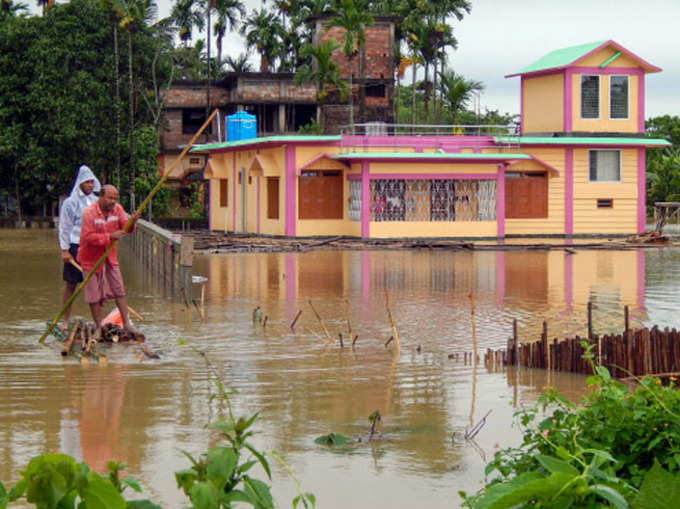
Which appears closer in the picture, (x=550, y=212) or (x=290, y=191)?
(x=290, y=191)

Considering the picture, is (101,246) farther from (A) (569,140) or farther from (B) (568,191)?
(B) (568,191)

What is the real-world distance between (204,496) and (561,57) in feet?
114

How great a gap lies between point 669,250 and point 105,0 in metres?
23.5

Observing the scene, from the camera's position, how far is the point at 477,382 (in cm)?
968

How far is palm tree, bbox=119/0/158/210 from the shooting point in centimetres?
4150

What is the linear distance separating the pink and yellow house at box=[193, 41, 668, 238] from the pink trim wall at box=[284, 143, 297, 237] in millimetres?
39

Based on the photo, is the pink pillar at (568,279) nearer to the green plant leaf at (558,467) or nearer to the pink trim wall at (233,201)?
the green plant leaf at (558,467)

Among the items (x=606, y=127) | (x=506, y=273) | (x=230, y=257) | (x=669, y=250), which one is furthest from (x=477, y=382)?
(x=606, y=127)

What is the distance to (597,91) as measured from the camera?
3512 centimetres

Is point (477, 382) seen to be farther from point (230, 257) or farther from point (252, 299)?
point (230, 257)

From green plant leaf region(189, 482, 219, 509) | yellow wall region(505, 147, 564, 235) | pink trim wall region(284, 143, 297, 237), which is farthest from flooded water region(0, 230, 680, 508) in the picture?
yellow wall region(505, 147, 564, 235)

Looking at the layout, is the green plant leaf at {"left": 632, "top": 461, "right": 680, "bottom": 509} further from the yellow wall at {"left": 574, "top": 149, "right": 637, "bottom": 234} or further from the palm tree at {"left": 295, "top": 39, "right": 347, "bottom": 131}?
the palm tree at {"left": 295, "top": 39, "right": 347, "bottom": 131}

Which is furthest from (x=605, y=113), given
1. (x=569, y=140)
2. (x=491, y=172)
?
(x=491, y=172)

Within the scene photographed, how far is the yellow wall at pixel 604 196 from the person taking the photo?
35.1 meters
